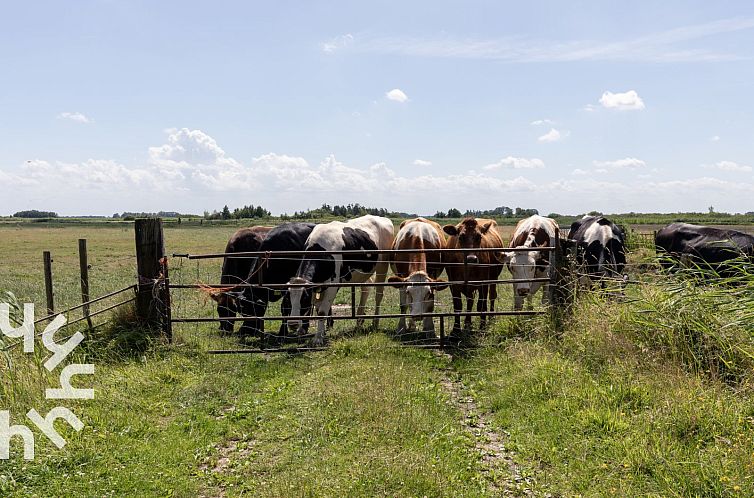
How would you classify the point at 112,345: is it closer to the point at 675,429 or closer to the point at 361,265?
the point at 361,265

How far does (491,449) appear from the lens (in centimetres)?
459

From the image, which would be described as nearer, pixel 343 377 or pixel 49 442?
pixel 49 442

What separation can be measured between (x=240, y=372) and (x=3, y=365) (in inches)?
98.1

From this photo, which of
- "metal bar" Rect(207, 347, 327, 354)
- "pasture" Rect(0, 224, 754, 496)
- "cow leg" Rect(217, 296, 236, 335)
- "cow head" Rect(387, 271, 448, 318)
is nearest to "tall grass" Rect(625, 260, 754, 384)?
"pasture" Rect(0, 224, 754, 496)

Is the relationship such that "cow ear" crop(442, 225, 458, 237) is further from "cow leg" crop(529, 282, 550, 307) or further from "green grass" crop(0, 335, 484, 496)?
"green grass" crop(0, 335, 484, 496)

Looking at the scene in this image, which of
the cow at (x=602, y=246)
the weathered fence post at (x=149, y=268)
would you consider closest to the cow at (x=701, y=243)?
the cow at (x=602, y=246)

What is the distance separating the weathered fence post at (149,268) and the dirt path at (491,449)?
4.14 m

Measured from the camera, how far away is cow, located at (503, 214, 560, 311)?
8633 millimetres

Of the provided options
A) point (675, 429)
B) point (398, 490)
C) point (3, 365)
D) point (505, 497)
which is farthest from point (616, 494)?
point (3, 365)

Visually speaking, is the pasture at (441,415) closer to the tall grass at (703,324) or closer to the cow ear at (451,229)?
the tall grass at (703,324)

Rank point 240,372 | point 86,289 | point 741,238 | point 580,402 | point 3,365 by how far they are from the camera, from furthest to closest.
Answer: point 741,238 < point 86,289 < point 240,372 < point 3,365 < point 580,402

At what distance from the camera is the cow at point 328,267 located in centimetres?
850

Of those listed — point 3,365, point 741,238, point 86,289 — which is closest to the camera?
point 3,365

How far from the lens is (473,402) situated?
5.75 m
